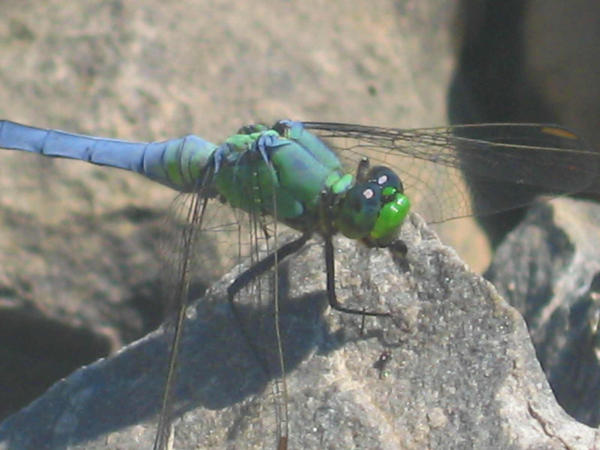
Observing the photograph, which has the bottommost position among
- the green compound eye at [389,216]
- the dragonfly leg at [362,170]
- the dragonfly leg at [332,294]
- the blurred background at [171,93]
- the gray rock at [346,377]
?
the gray rock at [346,377]

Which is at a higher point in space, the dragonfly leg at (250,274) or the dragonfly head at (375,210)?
the dragonfly head at (375,210)

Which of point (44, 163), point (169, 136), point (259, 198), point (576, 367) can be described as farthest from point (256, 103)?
point (576, 367)

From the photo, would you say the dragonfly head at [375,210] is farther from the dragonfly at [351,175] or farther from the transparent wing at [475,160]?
the transparent wing at [475,160]

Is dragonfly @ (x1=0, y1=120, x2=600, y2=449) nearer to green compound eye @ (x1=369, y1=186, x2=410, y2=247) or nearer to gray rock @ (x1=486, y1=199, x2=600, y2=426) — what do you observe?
green compound eye @ (x1=369, y1=186, x2=410, y2=247)

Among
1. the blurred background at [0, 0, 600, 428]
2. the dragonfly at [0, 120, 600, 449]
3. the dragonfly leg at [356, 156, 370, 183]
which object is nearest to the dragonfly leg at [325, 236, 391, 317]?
the dragonfly at [0, 120, 600, 449]

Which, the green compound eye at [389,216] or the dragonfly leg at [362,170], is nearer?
the green compound eye at [389,216]

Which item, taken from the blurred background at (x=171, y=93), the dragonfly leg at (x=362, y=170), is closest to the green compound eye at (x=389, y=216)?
the dragonfly leg at (x=362, y=170)

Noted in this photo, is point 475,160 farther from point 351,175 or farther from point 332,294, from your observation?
point 332,294
